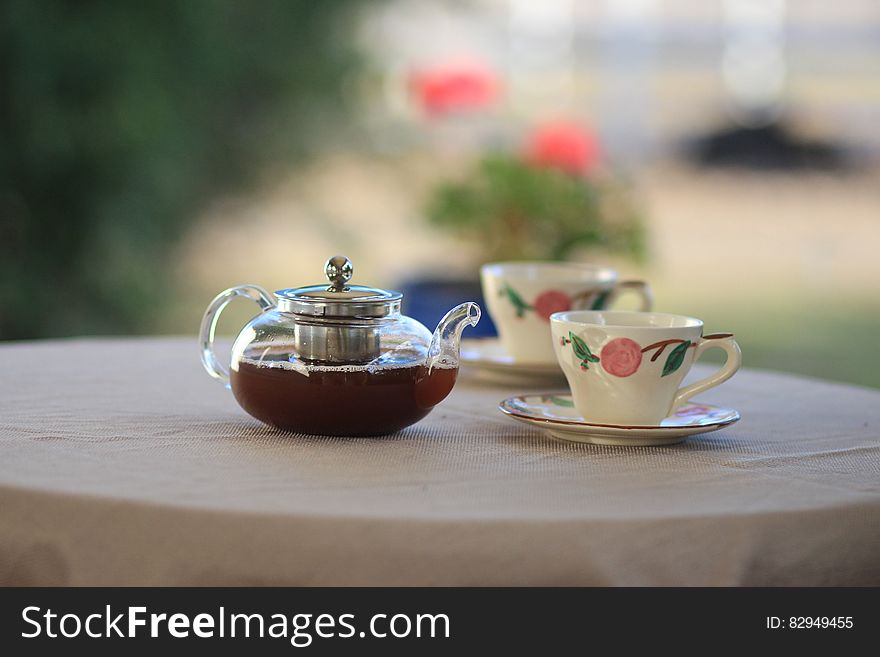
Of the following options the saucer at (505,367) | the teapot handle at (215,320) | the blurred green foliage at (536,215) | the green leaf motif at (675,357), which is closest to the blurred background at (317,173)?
the blurred green foliage at (536,215)

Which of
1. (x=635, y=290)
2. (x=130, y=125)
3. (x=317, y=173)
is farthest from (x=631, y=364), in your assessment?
(x=317, y=173)

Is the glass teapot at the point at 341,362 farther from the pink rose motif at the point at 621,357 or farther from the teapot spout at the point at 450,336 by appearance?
the pink rose motif at the point at 621,357

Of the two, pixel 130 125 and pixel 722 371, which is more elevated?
pixel 130 125

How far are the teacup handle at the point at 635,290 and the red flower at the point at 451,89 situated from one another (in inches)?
106

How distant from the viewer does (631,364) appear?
2.97 ft

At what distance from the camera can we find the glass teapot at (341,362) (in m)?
0.89

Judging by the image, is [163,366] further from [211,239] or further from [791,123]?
[791,123]

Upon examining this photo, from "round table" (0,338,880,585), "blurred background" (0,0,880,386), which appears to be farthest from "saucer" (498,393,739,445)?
"blurred background" (0,0,880,386)

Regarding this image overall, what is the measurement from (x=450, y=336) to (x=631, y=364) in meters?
0.15

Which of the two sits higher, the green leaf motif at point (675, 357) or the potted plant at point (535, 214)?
the potted plant at point (535, 214)

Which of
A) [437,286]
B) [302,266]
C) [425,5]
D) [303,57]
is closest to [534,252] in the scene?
[437,286]

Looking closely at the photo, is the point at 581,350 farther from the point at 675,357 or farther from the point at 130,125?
the point at 130,125

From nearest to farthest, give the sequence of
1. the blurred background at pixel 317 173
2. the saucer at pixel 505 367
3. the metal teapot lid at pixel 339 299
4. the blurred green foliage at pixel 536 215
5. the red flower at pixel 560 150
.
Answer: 1. the metal teapot lid at pixel 339 299
2. the saucer at pixel 505 367
3. the blurred green foliage at pixel 536 215
4. the blurred background at pixel 317 173
5. the red flower at pixel 560 150
